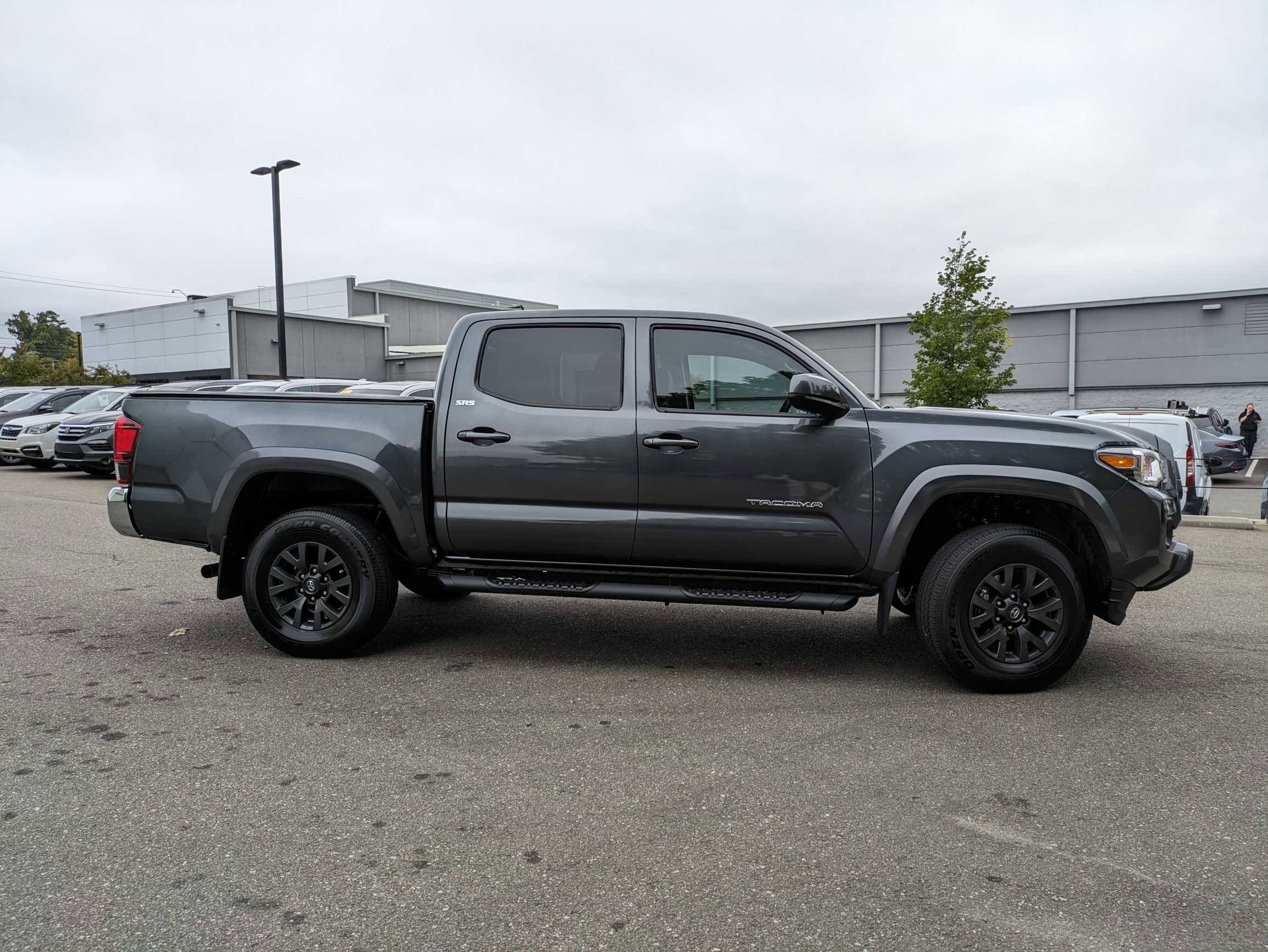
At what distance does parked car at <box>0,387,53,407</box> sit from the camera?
945 inches

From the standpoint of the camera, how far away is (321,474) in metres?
5.49

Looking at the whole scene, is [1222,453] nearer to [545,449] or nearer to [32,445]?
[545,449]

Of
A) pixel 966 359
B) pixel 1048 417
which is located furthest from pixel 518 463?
pixel 966 359

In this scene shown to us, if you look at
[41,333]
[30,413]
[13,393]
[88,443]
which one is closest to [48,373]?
[13,393]

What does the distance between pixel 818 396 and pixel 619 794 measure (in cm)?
224

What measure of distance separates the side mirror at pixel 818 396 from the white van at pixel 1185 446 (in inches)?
356

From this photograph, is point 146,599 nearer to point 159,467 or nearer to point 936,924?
point 159,467

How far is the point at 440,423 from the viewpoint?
5.32 m

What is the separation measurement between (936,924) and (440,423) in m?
3.58

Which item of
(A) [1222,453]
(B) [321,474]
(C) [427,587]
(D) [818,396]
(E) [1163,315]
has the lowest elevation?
(C) [427,587]

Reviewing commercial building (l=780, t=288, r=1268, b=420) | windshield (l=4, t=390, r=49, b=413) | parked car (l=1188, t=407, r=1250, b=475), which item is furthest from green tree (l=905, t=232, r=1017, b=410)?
windshield (l=4, t=390, r=49, b=413)

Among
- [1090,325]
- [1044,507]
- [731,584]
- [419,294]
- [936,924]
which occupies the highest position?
[419,294]

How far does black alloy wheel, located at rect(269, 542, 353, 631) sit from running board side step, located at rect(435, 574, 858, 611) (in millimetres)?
580

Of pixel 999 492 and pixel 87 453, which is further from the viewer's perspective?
pixel 87 453
